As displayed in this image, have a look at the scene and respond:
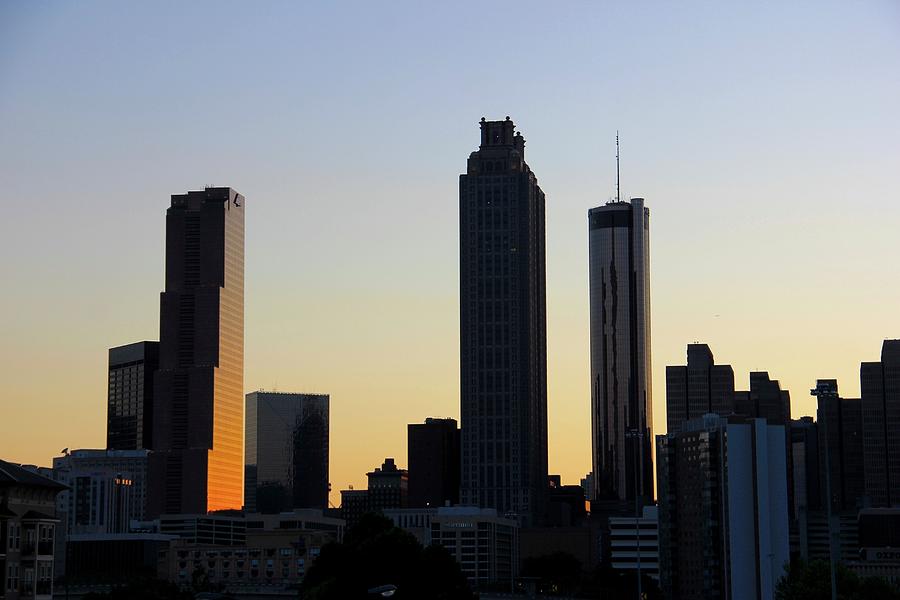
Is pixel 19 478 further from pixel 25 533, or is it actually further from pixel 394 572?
pixel 394 572

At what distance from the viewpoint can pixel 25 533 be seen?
125 m

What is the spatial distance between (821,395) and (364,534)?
71016 millimetres

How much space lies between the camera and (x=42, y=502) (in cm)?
12975

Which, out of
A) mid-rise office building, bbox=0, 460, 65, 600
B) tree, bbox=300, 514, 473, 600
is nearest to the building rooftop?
mid-rise office building, bbox=0, 460, 65, 600

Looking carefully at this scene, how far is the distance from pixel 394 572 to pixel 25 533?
4568 centimetres

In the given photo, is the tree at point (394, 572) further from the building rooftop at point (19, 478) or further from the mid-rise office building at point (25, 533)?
the building rooftop at point (19, 478)

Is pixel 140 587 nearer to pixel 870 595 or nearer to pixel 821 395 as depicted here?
pixel 870 595

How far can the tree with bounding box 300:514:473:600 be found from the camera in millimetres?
161500

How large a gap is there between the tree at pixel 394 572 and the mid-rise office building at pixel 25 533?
37.2m

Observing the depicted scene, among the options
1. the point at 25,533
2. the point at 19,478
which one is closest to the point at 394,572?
the point at 25,533

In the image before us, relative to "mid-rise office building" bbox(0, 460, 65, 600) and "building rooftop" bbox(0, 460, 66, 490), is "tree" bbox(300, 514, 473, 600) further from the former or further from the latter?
"building rooftop" bbox(0, 460, 66, 490)

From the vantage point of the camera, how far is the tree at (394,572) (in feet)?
530

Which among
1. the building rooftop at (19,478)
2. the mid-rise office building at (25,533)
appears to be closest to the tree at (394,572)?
the mid-rise office building at (25,533)

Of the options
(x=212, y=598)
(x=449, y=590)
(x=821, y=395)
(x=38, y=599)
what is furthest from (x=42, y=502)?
(x=821, y=395)
